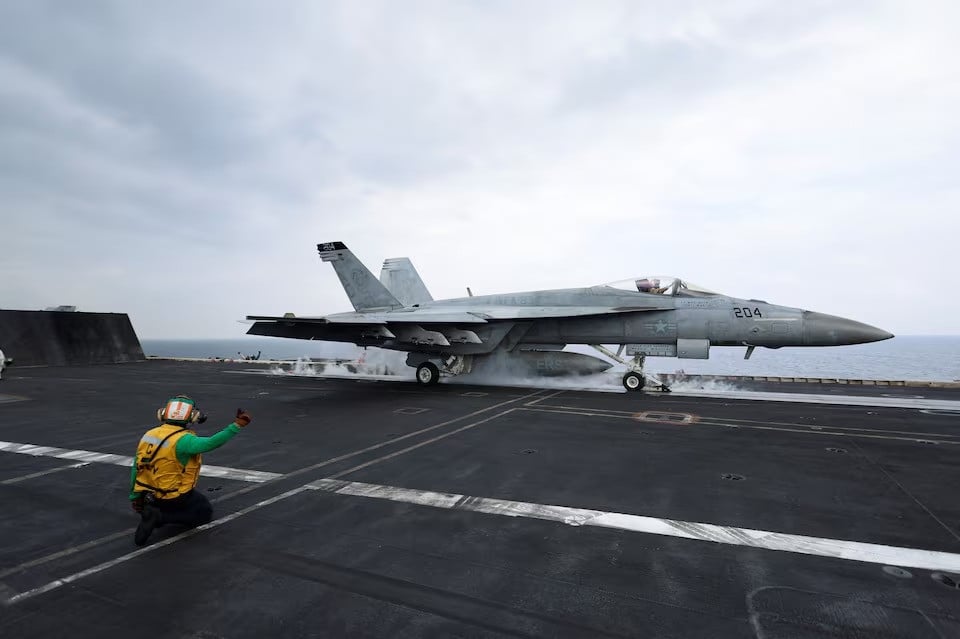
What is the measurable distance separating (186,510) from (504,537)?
2.75 m

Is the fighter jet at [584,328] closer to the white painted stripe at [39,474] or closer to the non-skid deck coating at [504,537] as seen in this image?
the non-skid deck coating at [504,537]

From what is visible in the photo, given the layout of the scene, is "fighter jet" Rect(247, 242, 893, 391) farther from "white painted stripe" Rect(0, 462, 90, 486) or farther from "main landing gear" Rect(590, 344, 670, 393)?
"white painted stripe" Rect(0, 462, 90, 486)

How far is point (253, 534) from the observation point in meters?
4.00

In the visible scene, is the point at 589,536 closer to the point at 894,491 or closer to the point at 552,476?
the point at 552,476

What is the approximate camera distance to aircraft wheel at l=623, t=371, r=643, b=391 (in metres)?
14.3

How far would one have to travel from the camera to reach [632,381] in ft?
47.2

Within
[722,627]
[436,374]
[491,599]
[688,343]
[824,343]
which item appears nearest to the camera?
[722,627]

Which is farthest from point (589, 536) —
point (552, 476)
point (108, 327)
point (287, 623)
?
point (108, 327)

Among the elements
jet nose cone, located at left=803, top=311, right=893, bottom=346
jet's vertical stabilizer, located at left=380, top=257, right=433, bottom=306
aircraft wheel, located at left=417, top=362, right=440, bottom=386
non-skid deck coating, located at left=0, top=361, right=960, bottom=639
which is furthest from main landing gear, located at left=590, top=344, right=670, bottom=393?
jet's vertical stabilizer, located at left=380, top=257, right=433, bottom=306

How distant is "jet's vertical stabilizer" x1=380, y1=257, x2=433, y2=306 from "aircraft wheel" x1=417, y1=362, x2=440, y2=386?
587 centimetres

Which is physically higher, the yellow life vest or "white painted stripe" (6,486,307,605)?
the yellow life vest

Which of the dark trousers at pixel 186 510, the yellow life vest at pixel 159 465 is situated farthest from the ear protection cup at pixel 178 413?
the dark trousers at pixel 186 510

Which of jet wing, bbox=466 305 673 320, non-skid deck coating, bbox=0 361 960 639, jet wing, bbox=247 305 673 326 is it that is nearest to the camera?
non-skid deck coating, bbox=0 361 960 639

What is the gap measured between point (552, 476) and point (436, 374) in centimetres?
1120
